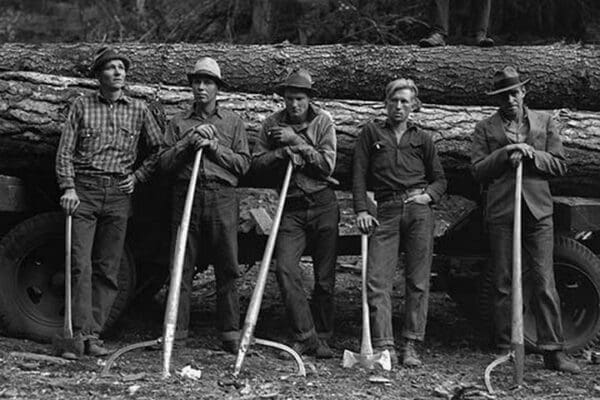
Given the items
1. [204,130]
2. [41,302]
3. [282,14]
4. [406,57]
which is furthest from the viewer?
[282,14]

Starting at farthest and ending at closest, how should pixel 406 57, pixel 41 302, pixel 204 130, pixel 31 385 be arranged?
pixel 406 57 → pixel 41 302 → pixel 204 130 → pixel 31 385

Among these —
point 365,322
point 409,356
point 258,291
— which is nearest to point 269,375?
point 258,291

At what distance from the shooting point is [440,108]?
8891 mm

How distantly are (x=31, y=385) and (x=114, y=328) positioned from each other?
2285 mm

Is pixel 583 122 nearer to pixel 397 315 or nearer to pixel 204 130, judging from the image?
pixel 397 315

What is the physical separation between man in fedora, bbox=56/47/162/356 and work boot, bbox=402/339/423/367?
92.0 inches

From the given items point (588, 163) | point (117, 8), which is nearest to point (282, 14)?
point (117, 8)

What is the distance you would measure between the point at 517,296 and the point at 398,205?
1.20m

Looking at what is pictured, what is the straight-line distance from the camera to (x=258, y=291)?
23.7 ft

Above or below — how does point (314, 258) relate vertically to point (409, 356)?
above

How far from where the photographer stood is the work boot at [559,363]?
24.7ft

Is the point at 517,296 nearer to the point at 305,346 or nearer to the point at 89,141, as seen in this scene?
the point at 305,346

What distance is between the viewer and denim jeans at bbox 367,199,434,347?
7609 millimetres

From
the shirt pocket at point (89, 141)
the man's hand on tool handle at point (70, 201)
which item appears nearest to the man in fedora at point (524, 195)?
the shirt pocket at point (89, 141)
